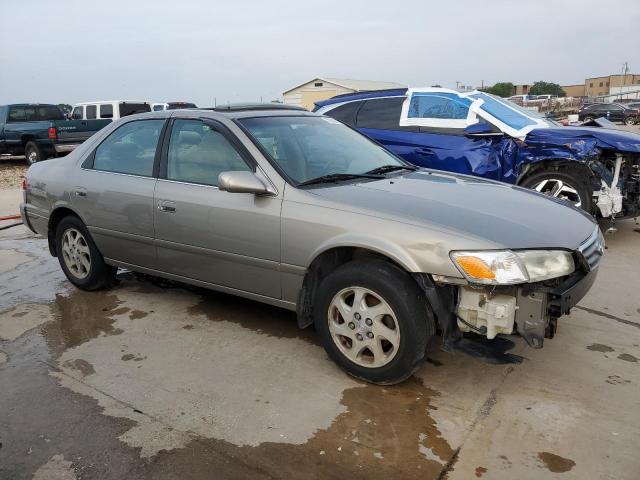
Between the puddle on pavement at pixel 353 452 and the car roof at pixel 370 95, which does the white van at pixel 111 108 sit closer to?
the car roof at pixel 370 95

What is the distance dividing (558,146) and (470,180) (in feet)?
8.96

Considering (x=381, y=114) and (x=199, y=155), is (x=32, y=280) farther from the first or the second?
(x=381, y=114)

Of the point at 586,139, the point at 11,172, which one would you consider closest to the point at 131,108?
the point at 11,172

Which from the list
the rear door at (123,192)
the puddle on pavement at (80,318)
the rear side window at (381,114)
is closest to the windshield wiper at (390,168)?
the rear door at (123,192)


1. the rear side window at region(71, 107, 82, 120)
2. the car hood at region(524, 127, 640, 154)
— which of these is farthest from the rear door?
the rear side window at region(71, 107, 82, 120)

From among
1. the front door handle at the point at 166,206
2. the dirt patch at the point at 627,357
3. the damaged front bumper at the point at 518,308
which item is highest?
the front door handle at the point at 166,206

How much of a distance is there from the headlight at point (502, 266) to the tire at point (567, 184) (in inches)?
144

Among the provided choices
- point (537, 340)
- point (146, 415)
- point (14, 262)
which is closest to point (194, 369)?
point (146, 415)

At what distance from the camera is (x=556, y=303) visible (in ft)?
9.18

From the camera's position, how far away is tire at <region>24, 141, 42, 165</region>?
1520cm

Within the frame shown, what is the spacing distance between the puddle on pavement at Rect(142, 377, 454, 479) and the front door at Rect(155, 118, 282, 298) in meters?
1.09

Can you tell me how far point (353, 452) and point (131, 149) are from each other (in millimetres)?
3037

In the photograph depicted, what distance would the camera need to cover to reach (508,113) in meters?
6.75

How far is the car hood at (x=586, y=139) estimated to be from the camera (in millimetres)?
5879
